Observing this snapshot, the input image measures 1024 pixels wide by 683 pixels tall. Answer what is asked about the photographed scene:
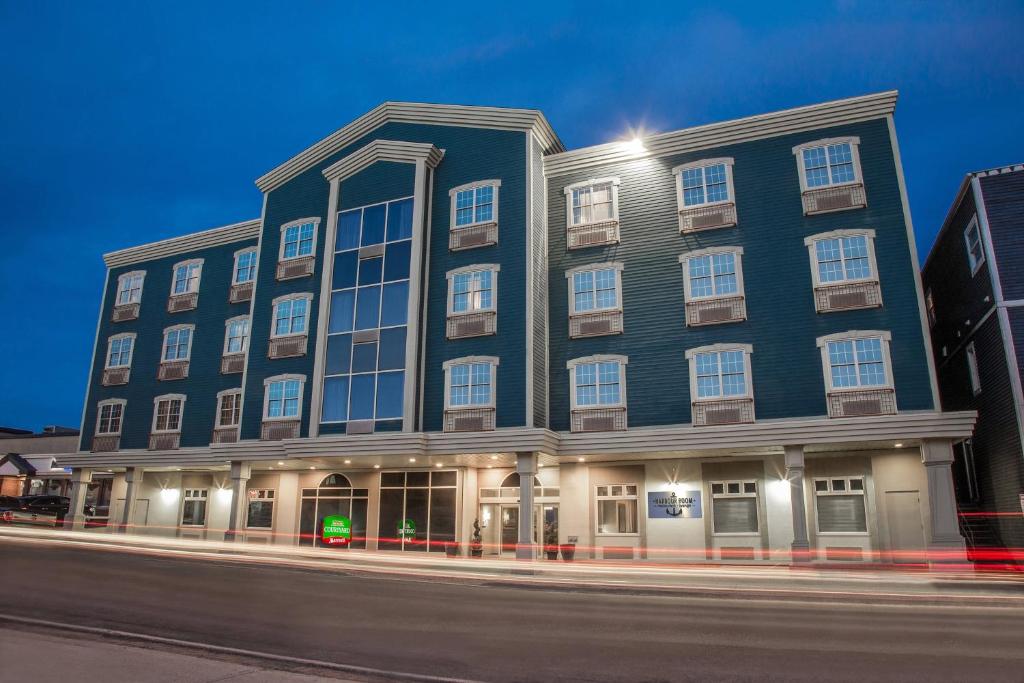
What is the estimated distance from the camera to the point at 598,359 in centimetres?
2711

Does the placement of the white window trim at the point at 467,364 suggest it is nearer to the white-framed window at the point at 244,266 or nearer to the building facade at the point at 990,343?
the white-framed window at the point at 244,266

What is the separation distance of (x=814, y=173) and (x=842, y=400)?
8.46 metres

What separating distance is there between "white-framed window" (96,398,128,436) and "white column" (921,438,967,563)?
37.5 metres

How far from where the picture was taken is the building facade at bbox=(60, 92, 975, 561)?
78.3ft

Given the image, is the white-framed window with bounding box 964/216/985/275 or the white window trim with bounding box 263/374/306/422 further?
the white window trim with bounding box 263/374/306/422

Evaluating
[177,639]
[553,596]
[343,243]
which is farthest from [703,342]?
[177,639]

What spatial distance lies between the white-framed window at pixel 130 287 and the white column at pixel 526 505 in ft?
88.4

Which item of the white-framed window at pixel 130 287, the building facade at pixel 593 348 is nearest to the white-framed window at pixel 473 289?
the building facade at pixel 593 348

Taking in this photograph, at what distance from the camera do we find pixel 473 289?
93.0 ft

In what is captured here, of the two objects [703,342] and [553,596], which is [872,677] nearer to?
[553,596]

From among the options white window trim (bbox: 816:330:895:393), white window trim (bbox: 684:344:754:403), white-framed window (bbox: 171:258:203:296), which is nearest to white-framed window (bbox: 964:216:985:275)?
white window trim (bbox: 816:330:895:393)

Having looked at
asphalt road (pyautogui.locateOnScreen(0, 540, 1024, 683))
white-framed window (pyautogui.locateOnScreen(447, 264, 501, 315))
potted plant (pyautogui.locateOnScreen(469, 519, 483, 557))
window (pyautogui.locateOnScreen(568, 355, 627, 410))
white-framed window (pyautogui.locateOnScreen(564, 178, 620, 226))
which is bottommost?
asphalt road (pyautogui.locateOnScreen(0, 540, 1024, 683))


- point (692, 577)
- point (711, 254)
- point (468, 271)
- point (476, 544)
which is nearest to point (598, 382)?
point (711, 254)

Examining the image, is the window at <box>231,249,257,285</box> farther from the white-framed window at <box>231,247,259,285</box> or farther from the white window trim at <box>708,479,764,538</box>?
the white window trim at <box>708,479,764,538</box>
